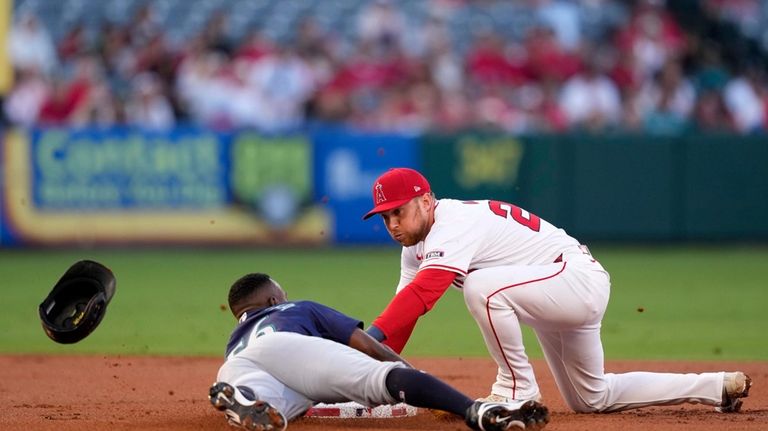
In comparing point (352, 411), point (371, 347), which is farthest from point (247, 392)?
point (352, 411)

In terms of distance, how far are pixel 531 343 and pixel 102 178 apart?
302 inches

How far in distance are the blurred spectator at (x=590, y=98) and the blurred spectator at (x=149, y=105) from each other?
539 cm

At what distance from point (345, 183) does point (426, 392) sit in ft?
35.5

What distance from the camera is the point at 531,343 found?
945 cm

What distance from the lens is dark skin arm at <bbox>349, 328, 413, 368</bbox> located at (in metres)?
5.25

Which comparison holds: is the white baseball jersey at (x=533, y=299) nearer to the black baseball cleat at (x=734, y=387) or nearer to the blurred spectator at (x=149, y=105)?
the black baseball cleat at (x=734, y=387)

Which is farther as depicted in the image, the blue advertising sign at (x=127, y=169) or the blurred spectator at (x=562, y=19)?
the blurred spectator at (x=562, y=19)

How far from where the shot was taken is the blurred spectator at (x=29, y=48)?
16250 mm

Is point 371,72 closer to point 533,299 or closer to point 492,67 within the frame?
point 492,67

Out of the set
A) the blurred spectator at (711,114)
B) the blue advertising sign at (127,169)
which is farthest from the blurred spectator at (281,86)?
the blurred spectator at (711,114)

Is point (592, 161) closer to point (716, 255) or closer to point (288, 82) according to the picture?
point (716, 255)

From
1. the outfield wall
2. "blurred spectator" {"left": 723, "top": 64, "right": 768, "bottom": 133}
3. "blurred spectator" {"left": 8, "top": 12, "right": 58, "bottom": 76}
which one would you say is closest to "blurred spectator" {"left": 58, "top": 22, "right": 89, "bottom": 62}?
"blurred spectator" {"left": 8, "top": 12, "right": 58, "bottom": 76}

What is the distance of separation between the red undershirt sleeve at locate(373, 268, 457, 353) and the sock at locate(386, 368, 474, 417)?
39cm

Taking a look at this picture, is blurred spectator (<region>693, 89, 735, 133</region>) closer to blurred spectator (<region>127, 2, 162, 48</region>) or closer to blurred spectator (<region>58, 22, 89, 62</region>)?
blurred spectator (<region>127, 2, 162, 48</region>)
